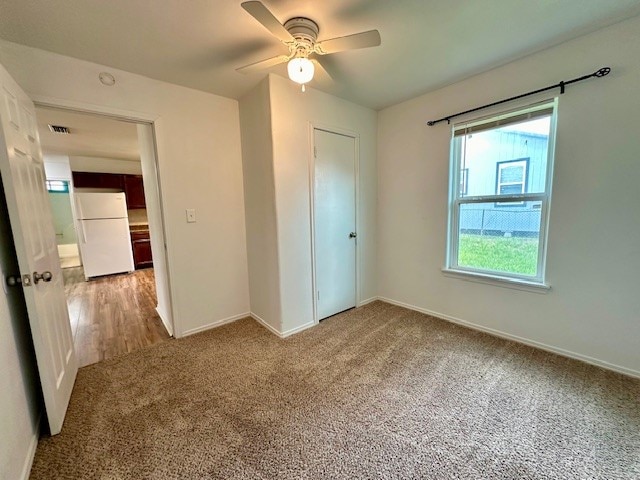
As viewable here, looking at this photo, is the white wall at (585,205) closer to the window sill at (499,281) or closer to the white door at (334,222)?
the window sill at (499,281)

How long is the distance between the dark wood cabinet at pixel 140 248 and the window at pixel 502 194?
5980mm

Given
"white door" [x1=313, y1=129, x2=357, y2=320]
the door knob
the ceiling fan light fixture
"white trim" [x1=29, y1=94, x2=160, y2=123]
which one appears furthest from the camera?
"white door" [x1=313, y1=129, x2=357, y2=320]

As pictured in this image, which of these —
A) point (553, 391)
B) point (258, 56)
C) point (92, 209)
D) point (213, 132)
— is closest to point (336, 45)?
point (258, 56)

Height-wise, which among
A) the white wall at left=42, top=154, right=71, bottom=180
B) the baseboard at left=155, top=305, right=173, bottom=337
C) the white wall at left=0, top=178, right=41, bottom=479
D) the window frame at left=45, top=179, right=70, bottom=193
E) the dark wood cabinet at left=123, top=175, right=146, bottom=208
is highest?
the white wall at left=42, top=154, right=71, bottom=180

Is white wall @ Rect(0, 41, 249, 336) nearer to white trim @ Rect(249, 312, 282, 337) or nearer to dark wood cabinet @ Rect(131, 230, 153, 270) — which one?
white trim @ Rect(249, 312, 282, 337)

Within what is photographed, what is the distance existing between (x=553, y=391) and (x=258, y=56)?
3187 millimetres

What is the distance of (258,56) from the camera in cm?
203

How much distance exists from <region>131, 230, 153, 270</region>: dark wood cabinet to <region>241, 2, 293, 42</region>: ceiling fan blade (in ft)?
18.3

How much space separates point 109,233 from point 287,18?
5.48m

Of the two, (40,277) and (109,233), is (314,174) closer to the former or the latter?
(40,277)

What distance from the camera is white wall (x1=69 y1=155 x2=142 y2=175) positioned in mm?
5129

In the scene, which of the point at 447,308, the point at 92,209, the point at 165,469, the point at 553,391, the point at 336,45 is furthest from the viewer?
the point at 92,209

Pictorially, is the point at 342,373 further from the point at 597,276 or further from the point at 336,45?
the point at 336,45

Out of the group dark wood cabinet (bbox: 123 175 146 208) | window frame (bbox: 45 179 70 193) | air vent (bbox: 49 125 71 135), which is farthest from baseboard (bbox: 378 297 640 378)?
window frame (bbox: 45 179 70 193)
